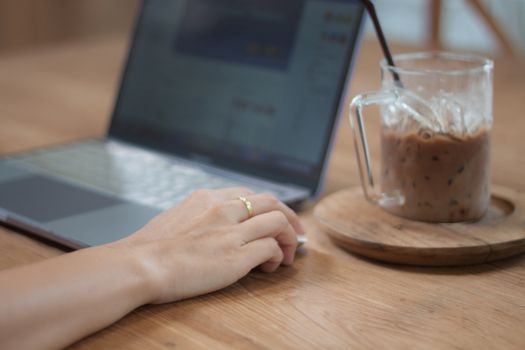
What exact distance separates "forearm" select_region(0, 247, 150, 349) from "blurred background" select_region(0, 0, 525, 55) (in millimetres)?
2678

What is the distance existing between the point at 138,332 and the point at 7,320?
0.43 feet

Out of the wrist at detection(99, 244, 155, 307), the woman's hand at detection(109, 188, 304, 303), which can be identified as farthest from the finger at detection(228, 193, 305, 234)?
the wrist at detection(99, 244, 155, 307)

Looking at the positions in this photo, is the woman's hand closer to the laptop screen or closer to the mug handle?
the mug handle

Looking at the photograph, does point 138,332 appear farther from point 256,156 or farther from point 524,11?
point 524,11

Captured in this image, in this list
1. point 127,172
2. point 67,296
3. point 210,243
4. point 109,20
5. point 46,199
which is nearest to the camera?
point 67,296

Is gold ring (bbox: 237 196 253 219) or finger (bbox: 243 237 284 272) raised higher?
gold ring (bbox: 237 196 253 219)

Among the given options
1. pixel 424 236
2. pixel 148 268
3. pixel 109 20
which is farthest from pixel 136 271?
pixel 109 20

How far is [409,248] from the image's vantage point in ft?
2.73

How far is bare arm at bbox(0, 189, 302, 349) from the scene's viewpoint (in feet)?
2.14

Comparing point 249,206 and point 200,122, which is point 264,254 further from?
point 200,122

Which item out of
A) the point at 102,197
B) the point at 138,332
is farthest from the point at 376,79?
the point at 138,332

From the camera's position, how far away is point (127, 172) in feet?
3.82

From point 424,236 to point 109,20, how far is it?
3.18 m

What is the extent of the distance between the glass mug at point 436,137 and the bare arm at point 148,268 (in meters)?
0.15
